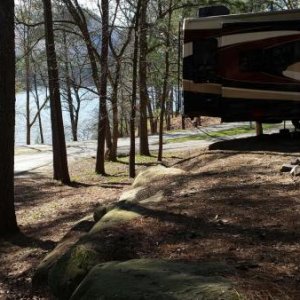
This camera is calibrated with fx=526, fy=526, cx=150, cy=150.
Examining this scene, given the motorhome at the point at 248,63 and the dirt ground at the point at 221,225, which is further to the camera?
the motorhome at the point at 248,63

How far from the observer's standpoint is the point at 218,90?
13562mm

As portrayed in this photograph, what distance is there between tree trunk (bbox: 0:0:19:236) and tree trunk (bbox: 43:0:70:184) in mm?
5603

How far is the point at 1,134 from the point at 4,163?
0.52 m

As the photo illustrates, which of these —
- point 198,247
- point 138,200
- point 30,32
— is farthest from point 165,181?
point 30,32

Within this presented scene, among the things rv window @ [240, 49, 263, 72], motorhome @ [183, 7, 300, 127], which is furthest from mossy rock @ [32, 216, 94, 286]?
rv window @ [240, 49, 263, 72]

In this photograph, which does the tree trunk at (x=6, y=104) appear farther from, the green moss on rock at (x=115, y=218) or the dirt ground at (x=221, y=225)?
the green moss on rock at (x=115, y=218)

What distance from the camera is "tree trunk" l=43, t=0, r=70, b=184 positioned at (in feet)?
49.3

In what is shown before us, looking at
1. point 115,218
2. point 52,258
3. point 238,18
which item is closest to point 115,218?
point 115,218

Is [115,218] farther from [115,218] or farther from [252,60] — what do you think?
[252,60]

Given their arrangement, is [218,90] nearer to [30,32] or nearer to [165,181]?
[165,181]

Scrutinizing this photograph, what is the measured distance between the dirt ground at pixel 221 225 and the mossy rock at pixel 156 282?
7.8 inches

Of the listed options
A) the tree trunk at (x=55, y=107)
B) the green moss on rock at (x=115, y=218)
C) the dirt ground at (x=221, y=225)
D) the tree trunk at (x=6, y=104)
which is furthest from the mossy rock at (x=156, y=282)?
the tree trunk at (x=55, y=107)

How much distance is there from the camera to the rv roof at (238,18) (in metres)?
12.7

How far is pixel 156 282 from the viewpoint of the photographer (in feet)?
12.7
